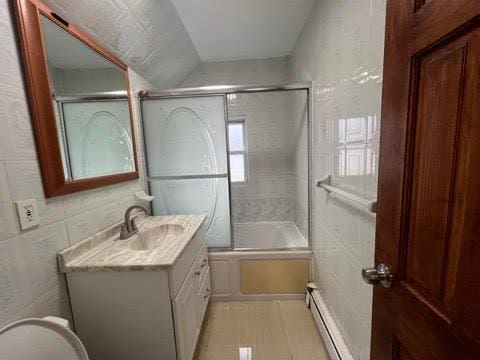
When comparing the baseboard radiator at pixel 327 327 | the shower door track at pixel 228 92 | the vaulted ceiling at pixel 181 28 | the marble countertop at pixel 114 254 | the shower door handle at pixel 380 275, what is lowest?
the baseboard radiator at pixel 327 327

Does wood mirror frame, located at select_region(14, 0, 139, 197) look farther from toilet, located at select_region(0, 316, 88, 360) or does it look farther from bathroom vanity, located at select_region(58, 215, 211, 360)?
toilet, located at select_region(0, 316, 88, 360)

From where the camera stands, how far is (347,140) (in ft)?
4.10

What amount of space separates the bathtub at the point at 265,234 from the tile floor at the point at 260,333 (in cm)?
71

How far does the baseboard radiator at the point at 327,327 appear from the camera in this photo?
133 centimetres

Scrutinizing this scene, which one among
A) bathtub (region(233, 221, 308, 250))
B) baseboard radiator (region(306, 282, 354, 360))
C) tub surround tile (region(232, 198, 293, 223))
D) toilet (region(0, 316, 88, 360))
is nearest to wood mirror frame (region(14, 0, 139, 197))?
toilet (region(0, 316, 88, 360))

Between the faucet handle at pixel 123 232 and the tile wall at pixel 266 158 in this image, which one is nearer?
the faucet handle at pixel 123 232

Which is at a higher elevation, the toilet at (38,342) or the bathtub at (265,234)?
the toilet at (38,342)

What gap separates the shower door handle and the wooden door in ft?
0.06

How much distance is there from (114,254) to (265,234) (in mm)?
2077

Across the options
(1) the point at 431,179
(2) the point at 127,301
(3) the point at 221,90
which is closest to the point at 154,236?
(2) the point at 127,301

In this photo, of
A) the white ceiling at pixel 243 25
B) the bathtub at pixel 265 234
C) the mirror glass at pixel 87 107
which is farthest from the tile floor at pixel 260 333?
the white ceiling at pixel 243 25

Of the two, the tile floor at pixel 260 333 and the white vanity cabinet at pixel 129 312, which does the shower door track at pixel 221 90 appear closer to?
the white vanity cabinet at pixel 129 312

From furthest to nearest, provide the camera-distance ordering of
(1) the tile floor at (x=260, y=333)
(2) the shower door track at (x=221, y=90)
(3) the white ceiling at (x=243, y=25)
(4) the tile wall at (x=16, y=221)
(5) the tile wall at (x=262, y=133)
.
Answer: (5) the tile wall at (x=262, y=133), (2) the shower door track at (x=221, y=90), (3) the white ceiling at (x=243, y=25), (1) the tile floor at (x=260, y=333), (4) the tile wall at (x=16, y=221)

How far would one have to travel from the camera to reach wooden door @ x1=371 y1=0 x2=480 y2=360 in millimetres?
426
